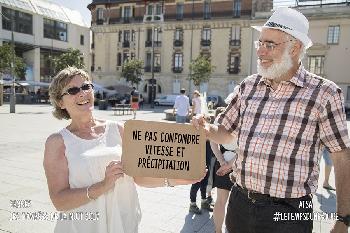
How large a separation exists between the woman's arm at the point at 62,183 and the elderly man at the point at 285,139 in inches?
30.0

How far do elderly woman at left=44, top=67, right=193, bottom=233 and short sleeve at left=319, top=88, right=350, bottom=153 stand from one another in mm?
987

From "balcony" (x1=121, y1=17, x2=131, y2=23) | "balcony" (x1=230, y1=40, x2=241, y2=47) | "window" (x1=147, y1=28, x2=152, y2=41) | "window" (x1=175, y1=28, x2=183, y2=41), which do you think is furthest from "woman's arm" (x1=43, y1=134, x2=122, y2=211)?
"balcony" (x1=121, y1=17, x2=131, y2=23)

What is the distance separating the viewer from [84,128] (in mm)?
2652

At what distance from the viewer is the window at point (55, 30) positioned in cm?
4628

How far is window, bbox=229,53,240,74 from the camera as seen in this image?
39.3 m

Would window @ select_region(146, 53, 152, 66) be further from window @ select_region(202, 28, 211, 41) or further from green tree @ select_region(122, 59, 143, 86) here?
window @ select_region(202, 28, 211, 41)

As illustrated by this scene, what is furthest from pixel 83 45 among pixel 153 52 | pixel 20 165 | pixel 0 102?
pixel 20 165

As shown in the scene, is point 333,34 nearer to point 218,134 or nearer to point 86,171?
point 218,134

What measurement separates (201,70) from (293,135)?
35.3 metres

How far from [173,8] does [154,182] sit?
42.7 meters

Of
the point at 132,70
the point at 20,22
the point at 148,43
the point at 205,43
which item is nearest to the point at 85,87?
the point at 132,70

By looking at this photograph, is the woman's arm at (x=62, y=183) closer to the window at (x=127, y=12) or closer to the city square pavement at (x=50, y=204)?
the city square pavement at (x=50, y=204)

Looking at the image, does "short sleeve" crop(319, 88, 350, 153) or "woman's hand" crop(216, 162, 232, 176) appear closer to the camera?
"short sleeve" crop(319, 88, 350, 153)

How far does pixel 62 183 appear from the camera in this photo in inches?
92.4
